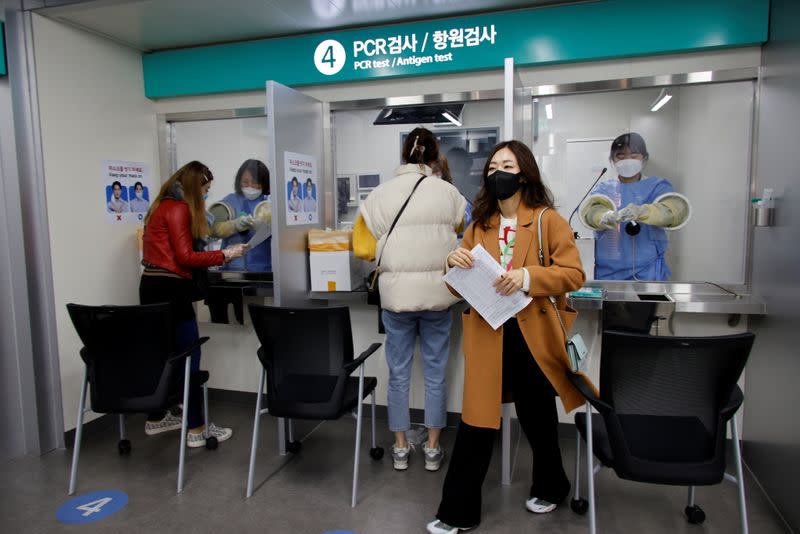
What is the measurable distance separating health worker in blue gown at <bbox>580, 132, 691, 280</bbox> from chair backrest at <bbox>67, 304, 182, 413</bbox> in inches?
90.9

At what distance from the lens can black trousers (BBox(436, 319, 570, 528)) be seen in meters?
2.16

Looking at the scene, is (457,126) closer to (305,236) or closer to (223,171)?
(305,236)

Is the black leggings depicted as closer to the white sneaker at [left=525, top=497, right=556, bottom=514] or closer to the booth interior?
the booth interior

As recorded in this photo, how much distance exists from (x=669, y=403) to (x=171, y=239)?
2.52 meters

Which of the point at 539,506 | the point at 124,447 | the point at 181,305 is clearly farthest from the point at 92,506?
the point at 539,506

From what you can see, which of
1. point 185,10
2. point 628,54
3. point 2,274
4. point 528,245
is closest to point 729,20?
point 628,54

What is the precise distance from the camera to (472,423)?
7.07 ft

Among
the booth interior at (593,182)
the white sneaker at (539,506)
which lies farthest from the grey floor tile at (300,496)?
the booth interior at (593,182)

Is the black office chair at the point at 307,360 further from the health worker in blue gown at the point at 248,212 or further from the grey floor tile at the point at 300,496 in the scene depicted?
the health worker in blue gown at the point at 248,212

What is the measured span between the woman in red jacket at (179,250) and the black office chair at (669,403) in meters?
2.17

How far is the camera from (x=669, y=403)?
1.76m

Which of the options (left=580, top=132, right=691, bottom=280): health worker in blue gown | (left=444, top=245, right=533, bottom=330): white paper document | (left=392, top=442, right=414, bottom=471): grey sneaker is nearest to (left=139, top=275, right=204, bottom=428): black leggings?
(left=392, top=442, right=414, bottom=471): grey sneaker

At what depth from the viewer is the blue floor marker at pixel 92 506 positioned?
96.2 inches

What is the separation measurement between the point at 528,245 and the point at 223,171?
2.45m
